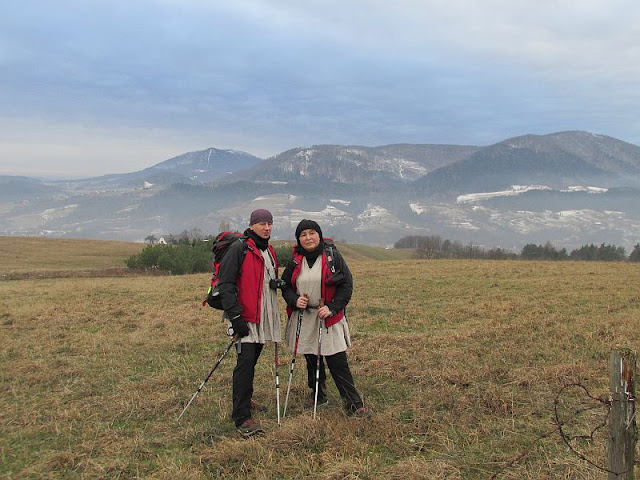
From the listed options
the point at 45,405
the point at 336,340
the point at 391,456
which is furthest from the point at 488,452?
the point at 45,405

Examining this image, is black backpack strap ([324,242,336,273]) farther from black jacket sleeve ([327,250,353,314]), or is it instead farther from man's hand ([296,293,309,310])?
man's hand ([296,293,309,310])

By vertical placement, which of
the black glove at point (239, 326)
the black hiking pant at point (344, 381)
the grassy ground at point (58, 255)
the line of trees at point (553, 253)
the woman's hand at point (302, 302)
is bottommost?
the grassy ground at point (58, 255)

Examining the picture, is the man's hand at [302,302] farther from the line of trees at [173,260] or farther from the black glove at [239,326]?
the line of trees at [173,260]

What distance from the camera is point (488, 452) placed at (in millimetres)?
5016

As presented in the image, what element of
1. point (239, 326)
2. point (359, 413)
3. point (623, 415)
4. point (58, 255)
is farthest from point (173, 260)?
point (623, 415)

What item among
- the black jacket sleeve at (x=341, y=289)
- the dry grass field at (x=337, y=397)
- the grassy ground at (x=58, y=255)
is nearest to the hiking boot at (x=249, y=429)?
the dry grass field at (x=337, y=397)

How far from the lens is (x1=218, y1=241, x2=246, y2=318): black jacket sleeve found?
220 inches

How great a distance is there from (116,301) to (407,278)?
45.1 ft

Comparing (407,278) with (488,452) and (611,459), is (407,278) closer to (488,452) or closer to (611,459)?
(488,452)

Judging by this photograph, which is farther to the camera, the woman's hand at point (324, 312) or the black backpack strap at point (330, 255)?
the black backpack strap at point (330, 255)

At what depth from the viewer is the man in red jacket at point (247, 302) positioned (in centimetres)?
564

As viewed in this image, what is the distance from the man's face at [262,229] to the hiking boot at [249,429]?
2461 millimetres

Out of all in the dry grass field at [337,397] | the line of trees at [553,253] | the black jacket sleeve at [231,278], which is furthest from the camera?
the line of trees at [553,253]

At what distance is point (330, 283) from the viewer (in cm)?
600
